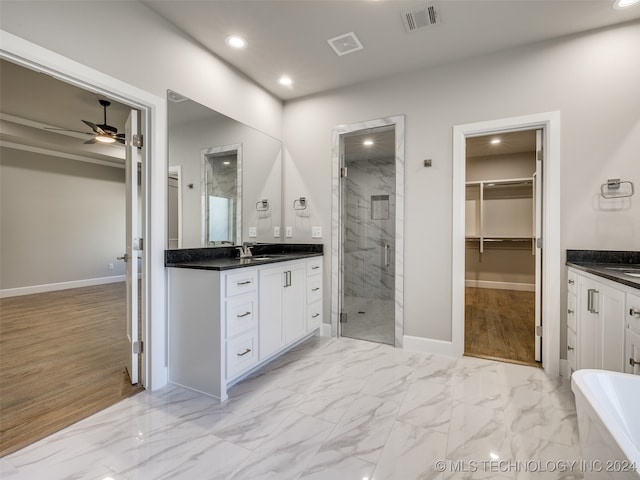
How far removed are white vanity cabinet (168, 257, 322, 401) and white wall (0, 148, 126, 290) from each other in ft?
16.9

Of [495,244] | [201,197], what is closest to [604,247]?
[201,197]

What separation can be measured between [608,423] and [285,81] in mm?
3340

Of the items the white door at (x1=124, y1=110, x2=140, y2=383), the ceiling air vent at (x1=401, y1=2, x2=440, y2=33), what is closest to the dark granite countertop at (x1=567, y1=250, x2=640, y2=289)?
the ceiling air vent at (x1=401, y1=2, x2=440, y2=33)

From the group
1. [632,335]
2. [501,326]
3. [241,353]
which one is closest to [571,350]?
[632,335]

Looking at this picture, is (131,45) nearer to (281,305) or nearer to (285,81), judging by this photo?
(285,81)

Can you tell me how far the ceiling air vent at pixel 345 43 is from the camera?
7.74 feet

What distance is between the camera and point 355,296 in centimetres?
336

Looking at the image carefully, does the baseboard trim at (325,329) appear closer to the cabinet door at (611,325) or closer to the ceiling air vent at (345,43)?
the cabinet door at (611,325)

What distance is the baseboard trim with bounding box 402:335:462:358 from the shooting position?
105 inches

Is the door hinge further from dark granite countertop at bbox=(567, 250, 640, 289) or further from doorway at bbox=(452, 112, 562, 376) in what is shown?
dark granite countertop at bbox=(567, 250, 640, 289)

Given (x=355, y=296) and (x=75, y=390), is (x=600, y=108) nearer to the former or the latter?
(x=355, y=296)

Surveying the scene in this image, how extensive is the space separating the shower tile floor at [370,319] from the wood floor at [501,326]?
0.77 metres

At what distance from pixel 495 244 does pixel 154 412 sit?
20.0 ft

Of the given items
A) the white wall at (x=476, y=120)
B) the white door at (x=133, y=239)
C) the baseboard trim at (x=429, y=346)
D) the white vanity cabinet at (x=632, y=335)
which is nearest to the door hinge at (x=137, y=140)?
the white door at (x=133, y=239)
